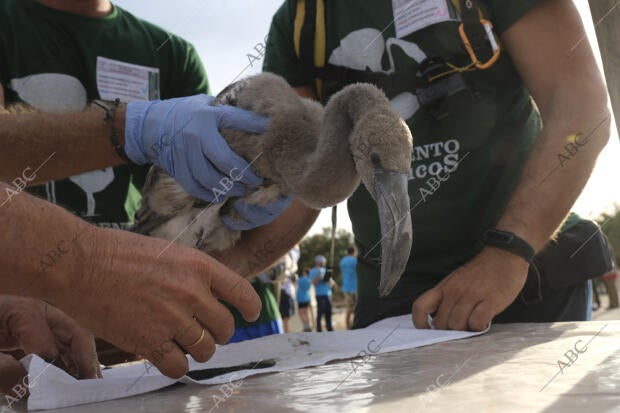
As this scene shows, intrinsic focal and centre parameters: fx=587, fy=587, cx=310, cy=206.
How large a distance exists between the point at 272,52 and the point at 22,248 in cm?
230

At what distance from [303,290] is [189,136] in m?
13.2

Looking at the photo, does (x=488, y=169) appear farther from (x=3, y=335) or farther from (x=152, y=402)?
(x=3, y=335)

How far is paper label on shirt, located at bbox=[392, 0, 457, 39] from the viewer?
9.52ft

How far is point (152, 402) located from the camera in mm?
1527

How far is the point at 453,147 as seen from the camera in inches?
115

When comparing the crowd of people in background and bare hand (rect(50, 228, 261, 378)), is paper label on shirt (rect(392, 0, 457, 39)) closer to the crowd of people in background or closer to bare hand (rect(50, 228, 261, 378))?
bare hand (rect(50, 228, 261, 378))

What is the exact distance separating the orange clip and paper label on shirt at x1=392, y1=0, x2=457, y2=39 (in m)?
0.13

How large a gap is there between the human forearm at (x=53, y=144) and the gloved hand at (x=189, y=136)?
109 millimetres

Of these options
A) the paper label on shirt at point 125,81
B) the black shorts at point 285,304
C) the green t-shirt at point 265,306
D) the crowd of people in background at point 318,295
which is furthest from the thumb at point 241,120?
the black shorts at point 285,304

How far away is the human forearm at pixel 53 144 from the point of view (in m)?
2.44

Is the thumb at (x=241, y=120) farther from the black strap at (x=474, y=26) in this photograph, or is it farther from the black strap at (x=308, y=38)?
the black strap at (x=474, y=26)

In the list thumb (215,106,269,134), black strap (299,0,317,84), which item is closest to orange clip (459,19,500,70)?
black strap (299,0,317,84)

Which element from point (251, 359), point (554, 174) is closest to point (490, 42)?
point (554, 174)

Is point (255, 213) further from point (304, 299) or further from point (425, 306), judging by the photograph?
point (304, 299)
